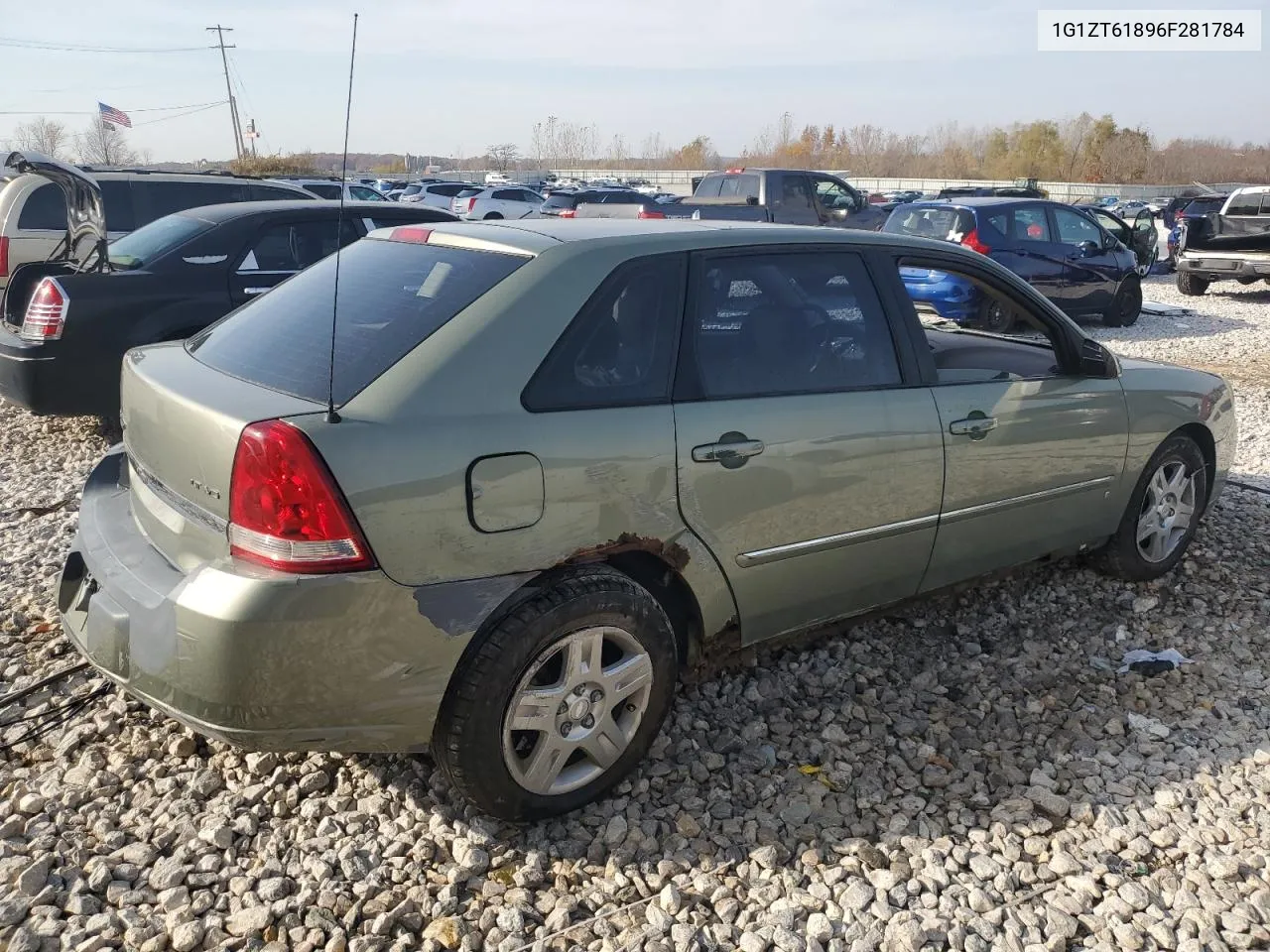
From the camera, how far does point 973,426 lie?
3617 mm

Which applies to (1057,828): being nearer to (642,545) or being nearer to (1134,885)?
(1134,885)

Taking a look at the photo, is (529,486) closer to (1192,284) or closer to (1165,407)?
(1165,407)

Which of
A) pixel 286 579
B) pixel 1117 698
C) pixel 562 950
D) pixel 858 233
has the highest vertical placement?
pixel 858 233

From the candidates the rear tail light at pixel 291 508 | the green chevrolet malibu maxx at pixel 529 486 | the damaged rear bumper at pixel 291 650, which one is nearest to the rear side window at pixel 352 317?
the green chevrolet malibu maxx at pixel 529 486

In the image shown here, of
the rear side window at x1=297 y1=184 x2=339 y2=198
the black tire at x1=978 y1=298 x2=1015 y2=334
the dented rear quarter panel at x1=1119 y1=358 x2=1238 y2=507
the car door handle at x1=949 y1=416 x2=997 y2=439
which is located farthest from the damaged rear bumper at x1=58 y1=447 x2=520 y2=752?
the rear side window at x1=297 y1=184 x2=339 y2=198

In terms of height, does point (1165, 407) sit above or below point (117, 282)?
below

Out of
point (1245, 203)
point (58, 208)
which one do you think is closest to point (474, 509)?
point (58, 208)

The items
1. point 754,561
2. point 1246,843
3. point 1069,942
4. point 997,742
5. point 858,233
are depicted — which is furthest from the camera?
point 858,233

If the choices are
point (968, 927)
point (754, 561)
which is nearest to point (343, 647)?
point (754, 561)

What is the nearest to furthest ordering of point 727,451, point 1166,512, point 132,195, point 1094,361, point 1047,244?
1. point 727,451
2. point 1094,361
3. point 1166,512
4. point 132,195
5. point 1047,244

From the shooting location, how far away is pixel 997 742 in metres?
3.40

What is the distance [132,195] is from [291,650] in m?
9.60

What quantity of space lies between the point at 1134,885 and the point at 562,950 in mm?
1551

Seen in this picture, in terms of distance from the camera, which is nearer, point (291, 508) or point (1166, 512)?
point (291, 508)
